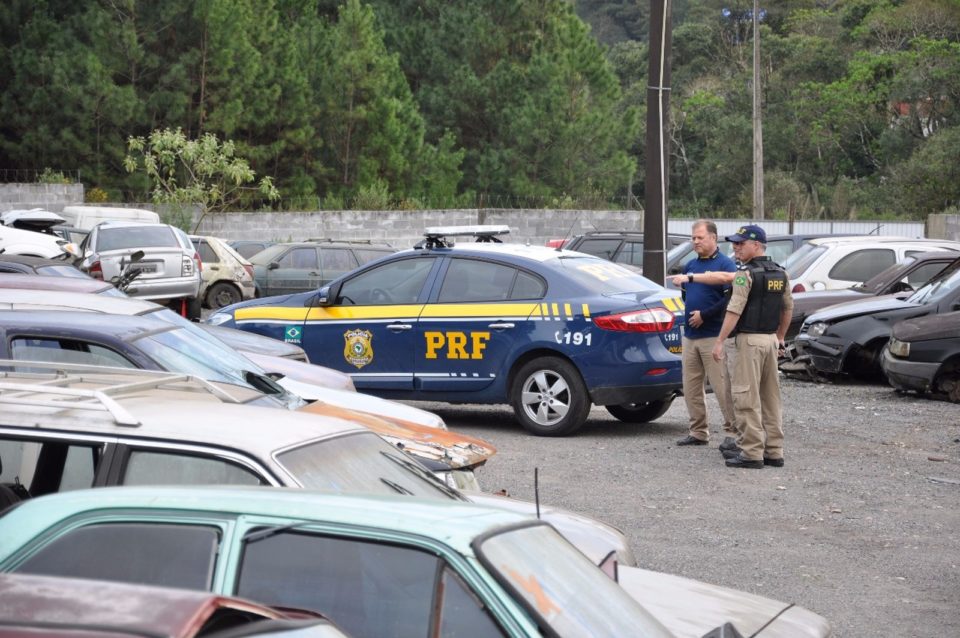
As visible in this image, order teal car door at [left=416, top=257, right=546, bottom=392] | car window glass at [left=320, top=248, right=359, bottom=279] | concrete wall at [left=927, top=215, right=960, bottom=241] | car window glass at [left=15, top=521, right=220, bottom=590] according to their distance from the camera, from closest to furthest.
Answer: car window glass at [left=15, top=521, right=220, bottom=590] < teal car door at [left=416, top=257, right=546, bottom=392] < car window glass at [left=320, top=248, right=359, bottom=279] < concrete wall at [left=927, top=215, right=960, bottom=241]

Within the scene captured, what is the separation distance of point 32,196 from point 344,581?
31239 millimetres

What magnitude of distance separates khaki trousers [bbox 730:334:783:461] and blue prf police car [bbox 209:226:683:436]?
118 cm

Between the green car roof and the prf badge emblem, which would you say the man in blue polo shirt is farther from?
the green car roof

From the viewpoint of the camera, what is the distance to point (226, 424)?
3.95 meters

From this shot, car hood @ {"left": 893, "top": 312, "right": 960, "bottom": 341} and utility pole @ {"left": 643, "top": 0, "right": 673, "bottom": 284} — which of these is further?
utility pole @ {"left": 643, "top": 0, "right": 673, "bottom": 284}

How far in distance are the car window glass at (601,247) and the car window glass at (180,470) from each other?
18008 millimetres

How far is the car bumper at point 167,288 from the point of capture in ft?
64.7

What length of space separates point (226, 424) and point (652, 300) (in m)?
7.37

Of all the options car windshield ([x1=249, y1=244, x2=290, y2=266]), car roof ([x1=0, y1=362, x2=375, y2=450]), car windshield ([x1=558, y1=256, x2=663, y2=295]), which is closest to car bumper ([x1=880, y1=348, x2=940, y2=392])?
car windshield ([x1=558, y1=256, x2=663, y2=295])

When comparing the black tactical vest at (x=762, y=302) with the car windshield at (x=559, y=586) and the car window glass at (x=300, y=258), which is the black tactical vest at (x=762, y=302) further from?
the car window glass at (x=300, y=258)

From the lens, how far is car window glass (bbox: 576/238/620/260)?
21609 millimetres

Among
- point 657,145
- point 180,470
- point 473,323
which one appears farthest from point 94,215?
point 180,470

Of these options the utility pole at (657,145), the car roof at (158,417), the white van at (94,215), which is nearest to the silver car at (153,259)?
the white van at (94,215)

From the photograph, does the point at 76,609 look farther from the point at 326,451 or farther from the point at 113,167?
the point at 113,167
